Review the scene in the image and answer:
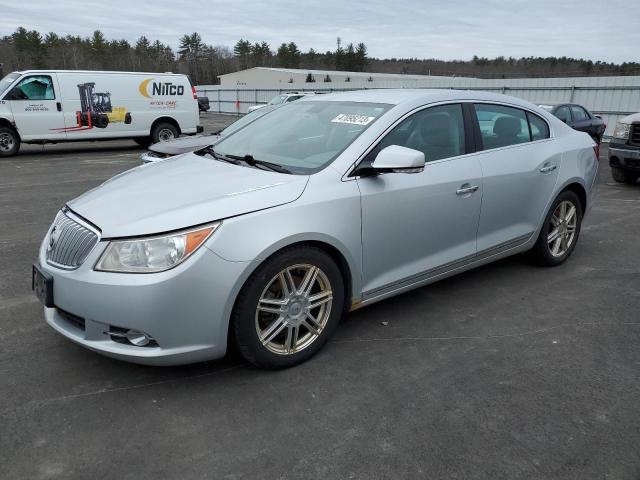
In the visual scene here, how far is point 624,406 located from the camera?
9.07 feet

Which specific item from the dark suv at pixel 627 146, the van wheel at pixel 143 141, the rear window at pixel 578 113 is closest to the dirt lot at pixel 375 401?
the dark suv at pixel 627 146

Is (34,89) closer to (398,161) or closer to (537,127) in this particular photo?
(537,127)

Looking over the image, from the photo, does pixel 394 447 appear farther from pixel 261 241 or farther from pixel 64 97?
pixel 64 97

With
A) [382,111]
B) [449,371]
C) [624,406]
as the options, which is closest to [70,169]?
[382,111]

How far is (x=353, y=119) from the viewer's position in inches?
144

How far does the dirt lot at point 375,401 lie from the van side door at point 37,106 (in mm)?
11053

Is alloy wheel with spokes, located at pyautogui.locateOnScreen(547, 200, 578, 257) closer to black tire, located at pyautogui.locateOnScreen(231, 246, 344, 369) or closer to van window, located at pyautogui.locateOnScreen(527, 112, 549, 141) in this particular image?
van window, located at pyautogui.locateOnScreen(527, 112, 549, 141)

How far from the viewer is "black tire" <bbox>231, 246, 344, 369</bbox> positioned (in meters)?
2.81

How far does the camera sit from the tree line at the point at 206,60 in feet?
262

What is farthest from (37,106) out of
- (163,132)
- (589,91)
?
(589,91)

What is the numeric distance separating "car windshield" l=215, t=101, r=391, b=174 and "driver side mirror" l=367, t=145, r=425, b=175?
299mm

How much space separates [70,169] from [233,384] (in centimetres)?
1042

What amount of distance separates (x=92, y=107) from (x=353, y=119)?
12.6m

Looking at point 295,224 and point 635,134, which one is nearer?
point 295,224
